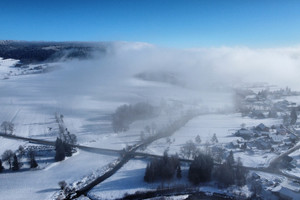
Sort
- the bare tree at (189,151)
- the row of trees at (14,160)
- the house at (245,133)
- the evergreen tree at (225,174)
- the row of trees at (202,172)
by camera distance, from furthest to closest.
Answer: the house at (245,133)
the bare tree at (189,151)
the row of trees at (14,160)
the row of trees at (202,172)
the evergreen tree at (225,174)

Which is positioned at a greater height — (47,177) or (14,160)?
(14,160)

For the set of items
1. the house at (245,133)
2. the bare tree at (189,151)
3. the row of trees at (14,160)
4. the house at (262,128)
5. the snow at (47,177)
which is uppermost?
the house at (262,128)

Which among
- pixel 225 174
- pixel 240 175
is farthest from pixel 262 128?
pixel 225 174

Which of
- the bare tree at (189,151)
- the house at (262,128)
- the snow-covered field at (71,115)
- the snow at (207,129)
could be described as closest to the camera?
the snow-covered field at (71,115)

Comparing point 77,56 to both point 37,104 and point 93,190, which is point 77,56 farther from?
point 93,190

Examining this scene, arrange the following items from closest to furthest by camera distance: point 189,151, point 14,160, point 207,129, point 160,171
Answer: point 160,171
point 14,160
point 189,151
point 207,129

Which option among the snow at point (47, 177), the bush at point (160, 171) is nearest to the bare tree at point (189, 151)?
the bush at point (160, 171)

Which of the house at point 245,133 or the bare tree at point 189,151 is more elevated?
the house at point 245,133

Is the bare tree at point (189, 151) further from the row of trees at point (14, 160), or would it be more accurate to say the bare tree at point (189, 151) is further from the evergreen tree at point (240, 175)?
the row of trees at point (14, 160)

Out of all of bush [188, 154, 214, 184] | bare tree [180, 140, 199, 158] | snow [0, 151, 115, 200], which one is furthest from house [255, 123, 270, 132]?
snow [0, 151, 115, 200]

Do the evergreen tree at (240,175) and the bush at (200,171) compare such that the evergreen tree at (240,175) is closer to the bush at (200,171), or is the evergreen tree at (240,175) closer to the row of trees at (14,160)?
the bush at (200,171)

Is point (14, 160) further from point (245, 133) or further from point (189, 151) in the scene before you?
point (245, 133)

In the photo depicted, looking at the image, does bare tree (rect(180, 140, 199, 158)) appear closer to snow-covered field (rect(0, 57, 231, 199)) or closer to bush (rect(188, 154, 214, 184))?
bush (rect(188, 154, 214, 184))

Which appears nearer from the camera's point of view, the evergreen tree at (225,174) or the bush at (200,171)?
the evergreen tree at (225,174)
